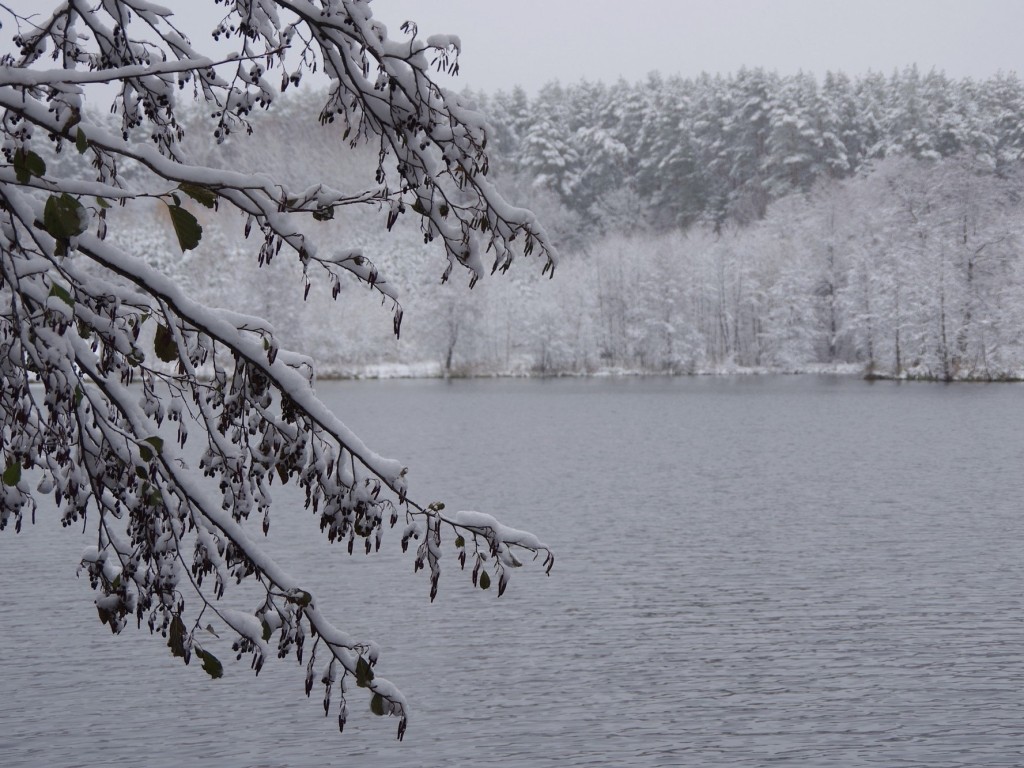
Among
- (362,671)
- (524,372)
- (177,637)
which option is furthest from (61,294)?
(524,372)

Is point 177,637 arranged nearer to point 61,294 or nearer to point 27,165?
point 61,294

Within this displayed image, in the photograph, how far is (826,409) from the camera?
4212 cm

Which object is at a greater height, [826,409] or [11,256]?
[11,256]

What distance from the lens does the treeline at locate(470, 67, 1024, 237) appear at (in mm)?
93125

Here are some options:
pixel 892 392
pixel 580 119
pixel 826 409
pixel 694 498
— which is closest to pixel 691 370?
pixel 892 392

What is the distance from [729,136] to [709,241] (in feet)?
87.8

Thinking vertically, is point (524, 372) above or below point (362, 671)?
below

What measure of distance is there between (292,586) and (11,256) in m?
1.44

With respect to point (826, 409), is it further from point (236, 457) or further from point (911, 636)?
point (236, 457)

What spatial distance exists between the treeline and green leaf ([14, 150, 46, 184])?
8914cm

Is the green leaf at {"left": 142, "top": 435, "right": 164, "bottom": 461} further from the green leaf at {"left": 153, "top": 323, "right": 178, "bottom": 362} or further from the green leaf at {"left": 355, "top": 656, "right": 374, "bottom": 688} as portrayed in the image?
the green leaf at {"left": 355, "top": 656, "right": 374, "bottom": 688}

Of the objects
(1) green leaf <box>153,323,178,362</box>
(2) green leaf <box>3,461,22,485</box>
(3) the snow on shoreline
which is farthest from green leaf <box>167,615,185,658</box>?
(3) the snow on shoreline

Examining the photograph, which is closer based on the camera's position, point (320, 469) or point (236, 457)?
point (320, 469)

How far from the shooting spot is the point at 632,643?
11.8 m
